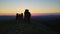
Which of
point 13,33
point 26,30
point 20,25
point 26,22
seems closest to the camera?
point 13,33

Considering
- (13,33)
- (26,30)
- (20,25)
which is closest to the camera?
(13,33)

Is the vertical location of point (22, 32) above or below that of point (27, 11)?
below

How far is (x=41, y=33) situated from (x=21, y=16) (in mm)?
2866

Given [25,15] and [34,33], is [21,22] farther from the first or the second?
[34,33]

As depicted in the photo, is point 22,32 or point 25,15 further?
point 25,15

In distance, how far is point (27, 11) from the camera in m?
11.6

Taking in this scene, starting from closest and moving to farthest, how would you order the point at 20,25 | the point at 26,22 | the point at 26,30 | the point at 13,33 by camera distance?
the point at 13,33 < the point at 26,30 < the point at 20,25 < the point at 26,22

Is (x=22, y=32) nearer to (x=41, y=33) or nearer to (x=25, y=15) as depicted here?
(x=41, y=33)

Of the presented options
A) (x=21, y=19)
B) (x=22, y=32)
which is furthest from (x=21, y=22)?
(x=22, y=32)

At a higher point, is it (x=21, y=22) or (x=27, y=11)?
(x=27, y=11)

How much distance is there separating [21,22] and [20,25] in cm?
52

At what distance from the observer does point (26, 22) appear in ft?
38.9

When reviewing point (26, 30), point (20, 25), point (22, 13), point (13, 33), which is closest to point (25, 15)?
point (22, 13)

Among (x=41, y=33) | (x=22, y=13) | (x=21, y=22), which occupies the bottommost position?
(x=41, y=33)
